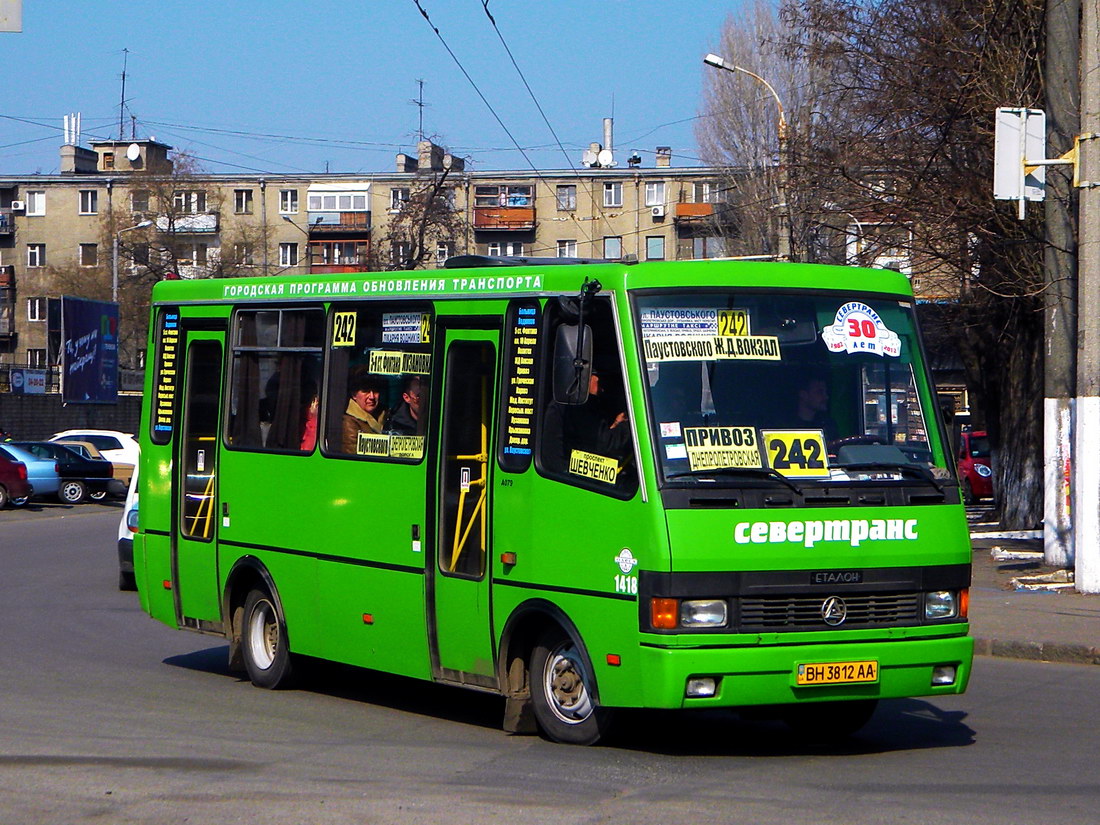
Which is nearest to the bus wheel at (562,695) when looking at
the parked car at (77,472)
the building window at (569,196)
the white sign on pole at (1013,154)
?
the white sign on pole at (1013,154)

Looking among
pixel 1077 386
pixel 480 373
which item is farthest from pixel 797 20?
pixel 480 373

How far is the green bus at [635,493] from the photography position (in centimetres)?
741

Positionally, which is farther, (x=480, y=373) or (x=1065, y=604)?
(x=1065, y=604)

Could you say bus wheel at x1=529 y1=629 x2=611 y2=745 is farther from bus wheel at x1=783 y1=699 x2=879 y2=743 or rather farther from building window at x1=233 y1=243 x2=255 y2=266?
building window at x1=233 y1=243 x2=255 y2=266

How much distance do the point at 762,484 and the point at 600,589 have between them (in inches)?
37.2

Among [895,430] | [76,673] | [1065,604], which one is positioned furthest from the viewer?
[1065,604]

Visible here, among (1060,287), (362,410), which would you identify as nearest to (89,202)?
(1060,287)

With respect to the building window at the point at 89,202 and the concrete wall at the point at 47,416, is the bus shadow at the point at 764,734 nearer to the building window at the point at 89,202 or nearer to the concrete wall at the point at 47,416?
the concrete wall at the point at 47,416

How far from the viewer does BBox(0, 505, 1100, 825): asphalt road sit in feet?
21.7

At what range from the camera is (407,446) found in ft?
29.9

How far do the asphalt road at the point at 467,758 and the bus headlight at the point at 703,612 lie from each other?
72 cm

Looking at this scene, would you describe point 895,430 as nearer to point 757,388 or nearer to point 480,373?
point 757,388

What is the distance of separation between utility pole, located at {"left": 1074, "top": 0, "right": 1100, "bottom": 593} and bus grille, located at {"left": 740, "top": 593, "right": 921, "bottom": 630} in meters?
7.65

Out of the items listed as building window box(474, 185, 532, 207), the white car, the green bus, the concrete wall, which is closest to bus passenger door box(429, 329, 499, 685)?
the green bus
